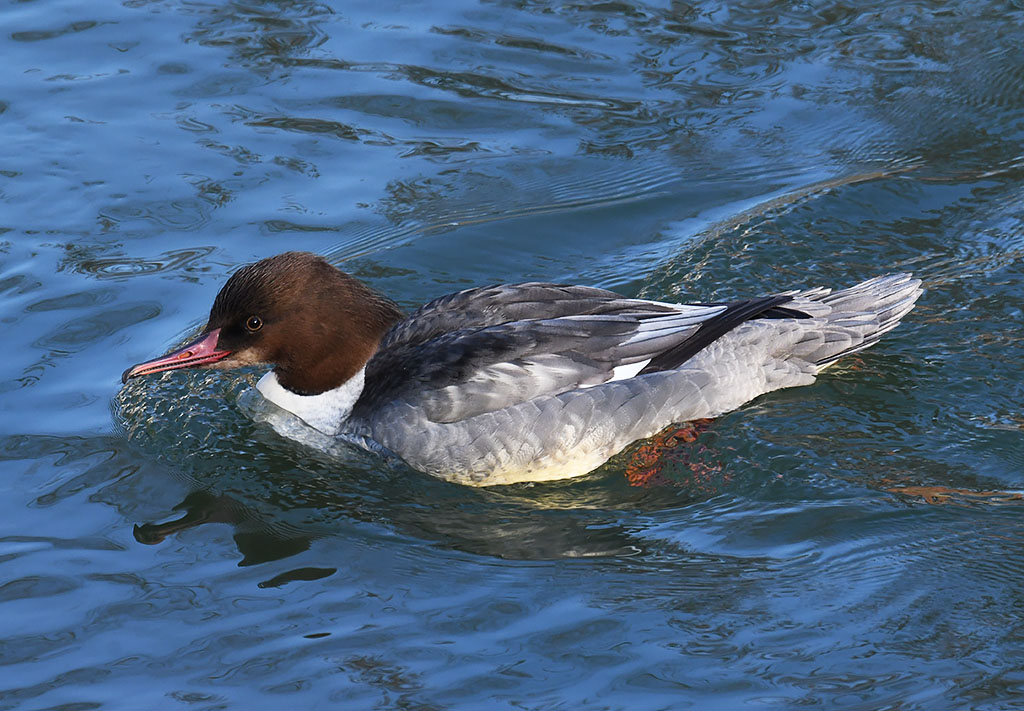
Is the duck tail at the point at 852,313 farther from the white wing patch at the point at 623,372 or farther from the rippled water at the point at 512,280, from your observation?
the white wing patch at the point at 623,372

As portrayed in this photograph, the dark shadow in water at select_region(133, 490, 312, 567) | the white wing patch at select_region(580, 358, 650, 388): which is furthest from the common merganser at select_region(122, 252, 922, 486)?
the dark shadow in water at select_region(133, 490, 312, 567)

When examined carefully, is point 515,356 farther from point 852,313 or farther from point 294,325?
point 852,313

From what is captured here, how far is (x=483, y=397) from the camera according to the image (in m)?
7.02

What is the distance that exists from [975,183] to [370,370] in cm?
434

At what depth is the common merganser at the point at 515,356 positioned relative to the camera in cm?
700

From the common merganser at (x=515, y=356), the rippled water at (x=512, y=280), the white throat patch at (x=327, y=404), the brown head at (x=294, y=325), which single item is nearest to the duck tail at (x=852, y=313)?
the common merganser at (x=515, y=356)

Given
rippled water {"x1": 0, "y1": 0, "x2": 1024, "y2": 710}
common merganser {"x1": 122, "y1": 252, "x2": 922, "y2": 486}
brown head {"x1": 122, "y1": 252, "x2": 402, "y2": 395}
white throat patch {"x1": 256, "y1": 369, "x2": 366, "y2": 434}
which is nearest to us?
rippled water {"x1": 0, "y1": 0, "x2": 1024, "y2": 710}

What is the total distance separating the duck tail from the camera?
7.32 metres

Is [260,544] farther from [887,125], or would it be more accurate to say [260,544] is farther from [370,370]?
[887,125]

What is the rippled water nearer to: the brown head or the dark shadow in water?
the dark shadow in water

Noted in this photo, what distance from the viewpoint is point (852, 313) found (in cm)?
741

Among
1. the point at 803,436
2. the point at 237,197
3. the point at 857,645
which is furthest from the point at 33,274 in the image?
the point at 857,645

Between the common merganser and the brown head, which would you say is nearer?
the common merganser

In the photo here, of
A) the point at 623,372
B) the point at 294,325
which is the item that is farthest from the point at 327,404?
the point at 623,372
